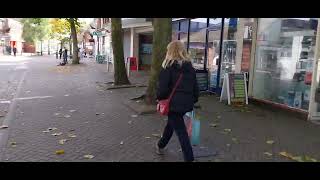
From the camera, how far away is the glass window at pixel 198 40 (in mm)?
13662

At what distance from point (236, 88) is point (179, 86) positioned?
18.5 feet

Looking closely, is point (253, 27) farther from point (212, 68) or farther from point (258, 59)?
point (212, 68)

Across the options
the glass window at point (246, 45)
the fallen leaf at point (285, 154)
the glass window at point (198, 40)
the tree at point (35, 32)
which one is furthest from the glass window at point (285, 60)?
the tree at point (35, 32)

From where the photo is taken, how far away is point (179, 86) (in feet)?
17.1

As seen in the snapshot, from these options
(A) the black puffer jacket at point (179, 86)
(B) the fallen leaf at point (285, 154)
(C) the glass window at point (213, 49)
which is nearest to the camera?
(A) the black puffer jacket at point (179, 86)

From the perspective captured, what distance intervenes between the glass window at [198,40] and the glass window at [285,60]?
10.2ft

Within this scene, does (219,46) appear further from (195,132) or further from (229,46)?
(195,132)

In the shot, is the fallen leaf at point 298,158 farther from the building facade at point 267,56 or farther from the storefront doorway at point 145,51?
the storefront doorway at point 145,51

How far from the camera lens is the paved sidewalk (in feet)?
19.5

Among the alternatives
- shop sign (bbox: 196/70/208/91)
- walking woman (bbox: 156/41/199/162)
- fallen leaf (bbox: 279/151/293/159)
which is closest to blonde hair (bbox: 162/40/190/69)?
walking woman (bbox: 156/41/199/162)

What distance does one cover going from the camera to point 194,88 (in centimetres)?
538

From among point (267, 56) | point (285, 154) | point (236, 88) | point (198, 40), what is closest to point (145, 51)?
point (198, 40)
